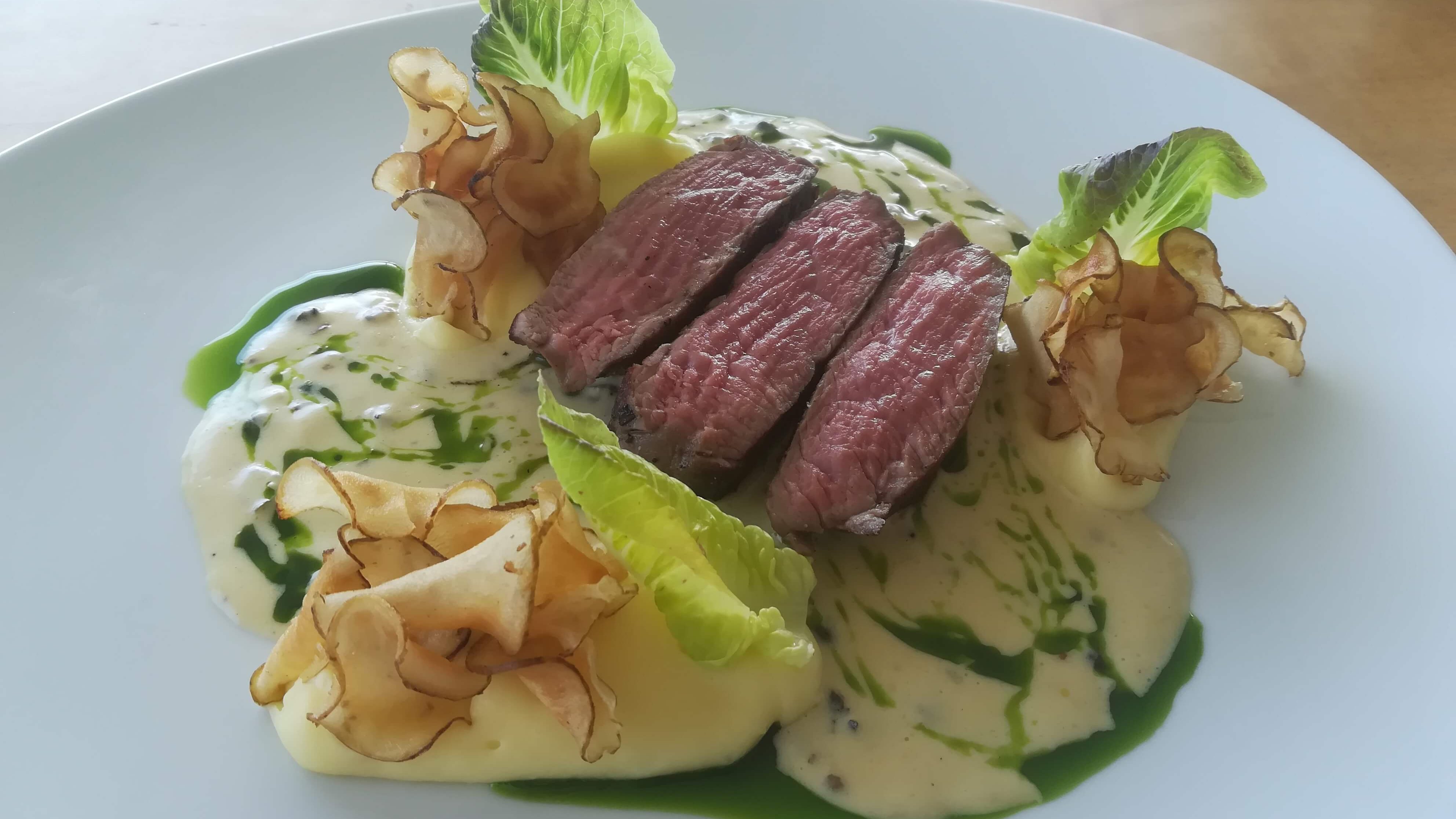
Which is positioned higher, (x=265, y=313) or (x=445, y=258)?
(x=445, y=258)

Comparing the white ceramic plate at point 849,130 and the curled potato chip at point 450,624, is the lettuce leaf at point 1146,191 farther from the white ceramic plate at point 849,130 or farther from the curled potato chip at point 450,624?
the curled potato chip at point 450,624

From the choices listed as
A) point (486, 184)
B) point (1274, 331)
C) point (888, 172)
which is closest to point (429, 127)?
point (486, 184)

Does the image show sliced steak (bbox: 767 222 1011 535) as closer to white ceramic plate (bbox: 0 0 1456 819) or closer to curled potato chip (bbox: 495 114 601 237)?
white ceramic plate (bbox: 0 0 1456 819)

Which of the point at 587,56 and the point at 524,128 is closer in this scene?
the point at 524,128

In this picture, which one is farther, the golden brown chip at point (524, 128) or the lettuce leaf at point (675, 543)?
the golden brown chip at point (524, 128)

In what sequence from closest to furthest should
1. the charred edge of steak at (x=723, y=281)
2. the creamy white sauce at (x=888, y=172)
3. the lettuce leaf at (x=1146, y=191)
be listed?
the lettuce leaf at (x=1146, y=191)
the charred edge of steak at (x=723, y=281)
the creamy white sauce at (x=888, y=172)

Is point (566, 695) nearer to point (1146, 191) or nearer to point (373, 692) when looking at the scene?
point (373, 692)

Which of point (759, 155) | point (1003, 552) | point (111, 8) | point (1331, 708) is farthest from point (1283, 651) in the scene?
point (111, 8)

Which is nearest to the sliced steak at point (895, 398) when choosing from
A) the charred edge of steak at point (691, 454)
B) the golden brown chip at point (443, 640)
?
the charred edge of steak at point (691, 454)
